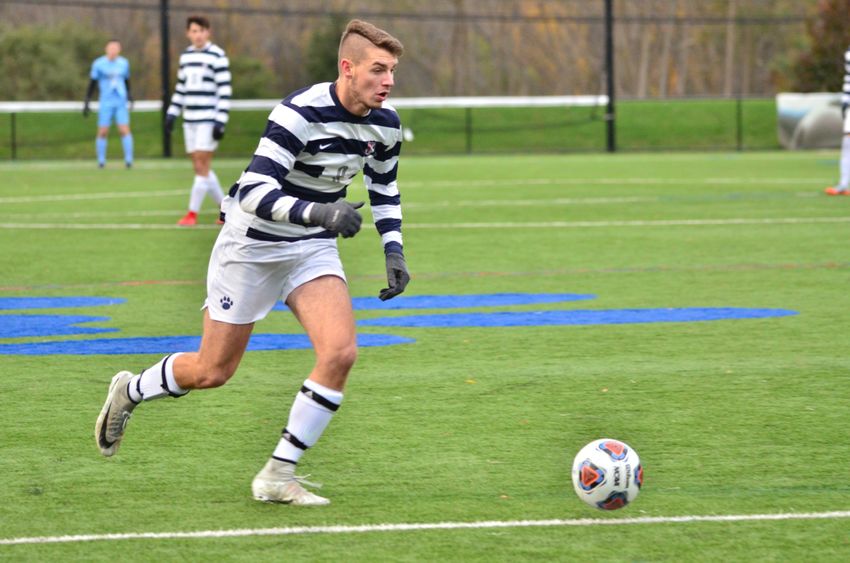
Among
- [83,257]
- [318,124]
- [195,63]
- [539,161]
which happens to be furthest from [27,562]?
[539,161]

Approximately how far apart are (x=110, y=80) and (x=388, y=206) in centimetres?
2281

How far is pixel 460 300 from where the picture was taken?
37.0 ft

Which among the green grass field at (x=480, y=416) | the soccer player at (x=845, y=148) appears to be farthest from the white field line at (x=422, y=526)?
the soccer player at (x=845, y=148)

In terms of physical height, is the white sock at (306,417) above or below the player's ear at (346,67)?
below

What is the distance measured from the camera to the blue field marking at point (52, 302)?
1098 centimetres

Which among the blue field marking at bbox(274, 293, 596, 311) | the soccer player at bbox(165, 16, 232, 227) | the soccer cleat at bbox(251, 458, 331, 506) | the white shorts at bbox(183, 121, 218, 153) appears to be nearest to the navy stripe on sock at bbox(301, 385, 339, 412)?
the soccer cleat at bbox(251, 458, 331, 506)

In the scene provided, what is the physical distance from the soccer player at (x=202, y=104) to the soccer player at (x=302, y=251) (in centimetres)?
1100

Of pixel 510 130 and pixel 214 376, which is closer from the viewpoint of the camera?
pixel 214 376

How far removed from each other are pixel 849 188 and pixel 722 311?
11.8 meters

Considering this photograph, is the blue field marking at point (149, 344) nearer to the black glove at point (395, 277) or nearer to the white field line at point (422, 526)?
the black glove at point (395, 277)

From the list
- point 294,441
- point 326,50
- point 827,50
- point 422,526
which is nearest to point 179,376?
point 294,441

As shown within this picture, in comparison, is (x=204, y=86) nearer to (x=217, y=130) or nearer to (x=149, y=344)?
(x=217, y=130)

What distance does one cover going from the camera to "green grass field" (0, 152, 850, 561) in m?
5.10

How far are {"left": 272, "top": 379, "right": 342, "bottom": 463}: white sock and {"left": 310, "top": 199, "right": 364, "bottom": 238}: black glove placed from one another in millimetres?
634
